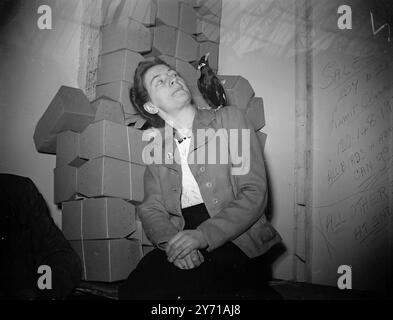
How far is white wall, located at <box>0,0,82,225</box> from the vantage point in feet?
4.75

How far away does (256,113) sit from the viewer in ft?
5.13

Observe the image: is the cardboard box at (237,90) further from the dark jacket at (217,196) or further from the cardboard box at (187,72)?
the dark jacket at (217,196)

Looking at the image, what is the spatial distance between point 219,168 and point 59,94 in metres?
0.70

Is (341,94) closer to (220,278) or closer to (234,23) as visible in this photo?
(234,23)

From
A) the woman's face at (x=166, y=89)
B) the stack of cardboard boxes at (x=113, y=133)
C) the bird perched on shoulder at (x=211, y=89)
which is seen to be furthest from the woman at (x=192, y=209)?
the bird perched on shoulder at (x=211, y=89)

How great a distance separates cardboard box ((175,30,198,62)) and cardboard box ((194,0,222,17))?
0.19 metres

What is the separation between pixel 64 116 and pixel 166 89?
398mm

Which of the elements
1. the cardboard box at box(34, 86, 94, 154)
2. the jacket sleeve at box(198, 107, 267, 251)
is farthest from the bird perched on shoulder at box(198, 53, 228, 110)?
the cardboard box at box(34, 86, 94, 154)

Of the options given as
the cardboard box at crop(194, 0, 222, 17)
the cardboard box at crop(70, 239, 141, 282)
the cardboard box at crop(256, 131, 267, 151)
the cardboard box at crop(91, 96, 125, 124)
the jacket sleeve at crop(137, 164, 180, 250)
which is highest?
the cardboard box at crop(194, 0, 222, 17)

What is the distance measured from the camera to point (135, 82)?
1.36 metres

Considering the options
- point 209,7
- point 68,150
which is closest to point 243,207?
point 68,150

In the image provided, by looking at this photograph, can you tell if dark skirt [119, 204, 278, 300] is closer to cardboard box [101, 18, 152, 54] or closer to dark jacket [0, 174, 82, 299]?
dark jacket [0, 174, 82, 299]

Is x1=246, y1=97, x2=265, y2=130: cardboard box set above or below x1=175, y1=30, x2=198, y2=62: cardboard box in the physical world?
below

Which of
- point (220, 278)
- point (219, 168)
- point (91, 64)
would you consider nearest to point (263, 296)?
point (220, 278)
